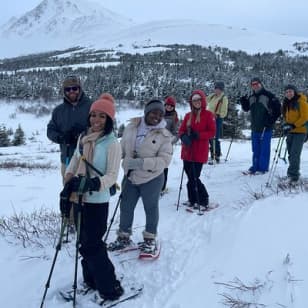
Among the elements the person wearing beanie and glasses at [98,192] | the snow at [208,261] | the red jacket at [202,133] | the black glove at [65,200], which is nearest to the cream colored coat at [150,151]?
the person wearing beanie and glasses at [98,192]

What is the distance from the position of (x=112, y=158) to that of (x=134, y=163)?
851 millimetres

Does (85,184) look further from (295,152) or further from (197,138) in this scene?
(295,152)

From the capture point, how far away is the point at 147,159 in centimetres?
456

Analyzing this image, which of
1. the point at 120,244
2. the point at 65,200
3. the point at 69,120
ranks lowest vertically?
the point at 120,244

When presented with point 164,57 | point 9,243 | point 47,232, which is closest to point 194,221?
point 47,232

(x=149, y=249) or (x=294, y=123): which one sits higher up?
(x=294, y=123)

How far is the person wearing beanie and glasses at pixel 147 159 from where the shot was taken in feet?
15.3

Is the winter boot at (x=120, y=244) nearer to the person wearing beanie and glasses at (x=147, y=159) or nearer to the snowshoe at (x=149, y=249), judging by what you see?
the person wearing beanie and glasses at (x=147, y=159)

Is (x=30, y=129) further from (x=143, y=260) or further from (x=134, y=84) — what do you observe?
(x=143, y=260)

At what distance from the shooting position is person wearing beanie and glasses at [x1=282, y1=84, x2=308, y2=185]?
295 inches

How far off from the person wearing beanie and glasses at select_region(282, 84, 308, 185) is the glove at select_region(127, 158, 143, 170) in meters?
3.93

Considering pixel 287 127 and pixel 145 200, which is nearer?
pixel 145 200

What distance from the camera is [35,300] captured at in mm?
4078

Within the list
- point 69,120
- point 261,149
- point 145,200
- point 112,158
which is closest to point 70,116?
point 69,120
